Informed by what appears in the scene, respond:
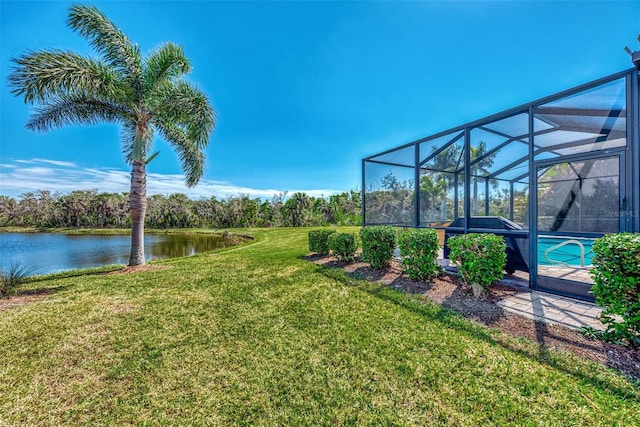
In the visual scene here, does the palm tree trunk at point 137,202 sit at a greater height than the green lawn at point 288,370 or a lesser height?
greater

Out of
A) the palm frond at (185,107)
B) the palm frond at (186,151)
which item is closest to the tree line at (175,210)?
the palm frond at (186,151)

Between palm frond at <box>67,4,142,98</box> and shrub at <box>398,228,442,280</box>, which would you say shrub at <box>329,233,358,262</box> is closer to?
shrub at <box>398,228,442,280</box>

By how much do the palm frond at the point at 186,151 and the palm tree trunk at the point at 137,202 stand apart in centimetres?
150

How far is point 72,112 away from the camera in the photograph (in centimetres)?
656

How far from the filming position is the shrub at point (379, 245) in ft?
17.8

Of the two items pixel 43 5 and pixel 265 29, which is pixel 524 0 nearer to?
pixel 265 29

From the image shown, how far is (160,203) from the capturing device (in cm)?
3306

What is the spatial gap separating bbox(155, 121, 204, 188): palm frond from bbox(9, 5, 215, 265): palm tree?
282 millimetres

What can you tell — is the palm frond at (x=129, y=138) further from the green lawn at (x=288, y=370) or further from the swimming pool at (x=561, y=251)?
the swimming pool at (x=561, y=251)

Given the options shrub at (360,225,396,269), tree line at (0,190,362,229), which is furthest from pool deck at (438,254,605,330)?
tree line at (0,190,362,229)

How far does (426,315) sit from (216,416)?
2.73 metres

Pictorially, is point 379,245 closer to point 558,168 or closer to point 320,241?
point 320,241

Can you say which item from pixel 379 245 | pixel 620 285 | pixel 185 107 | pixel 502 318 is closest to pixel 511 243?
pixel 502 318

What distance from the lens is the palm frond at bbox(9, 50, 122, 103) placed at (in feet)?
16.6
